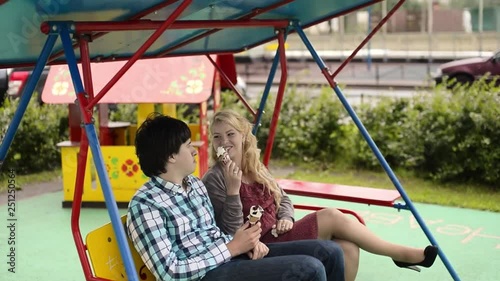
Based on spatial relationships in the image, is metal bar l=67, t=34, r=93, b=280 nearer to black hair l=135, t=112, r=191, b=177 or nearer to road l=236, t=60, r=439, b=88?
black hair l=135, t=112, r=191, b=177

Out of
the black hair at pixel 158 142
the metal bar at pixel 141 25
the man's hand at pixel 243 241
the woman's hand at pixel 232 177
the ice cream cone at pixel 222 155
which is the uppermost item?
the metal bar at pixel 141 25

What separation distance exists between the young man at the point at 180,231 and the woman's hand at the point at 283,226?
49 centimetres

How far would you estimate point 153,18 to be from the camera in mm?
3191

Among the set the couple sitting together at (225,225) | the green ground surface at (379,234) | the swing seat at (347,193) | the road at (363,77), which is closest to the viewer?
the couple sitting together at (225,225)

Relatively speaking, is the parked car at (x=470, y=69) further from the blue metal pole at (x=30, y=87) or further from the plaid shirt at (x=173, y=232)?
the blue metal pole at (x=30, y=87)

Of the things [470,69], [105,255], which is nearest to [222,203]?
[105,255]

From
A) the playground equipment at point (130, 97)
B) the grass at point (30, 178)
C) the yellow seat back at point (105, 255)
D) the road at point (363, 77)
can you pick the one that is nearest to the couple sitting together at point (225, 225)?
the yellow seat back at point (105, 255)

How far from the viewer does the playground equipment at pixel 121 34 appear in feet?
8.47

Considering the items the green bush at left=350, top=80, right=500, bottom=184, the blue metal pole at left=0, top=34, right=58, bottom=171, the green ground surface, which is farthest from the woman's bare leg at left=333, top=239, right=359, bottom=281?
the green bush at left=350, top=80, right=500, bottom=184

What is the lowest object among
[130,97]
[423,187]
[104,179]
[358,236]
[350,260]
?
[423,187]

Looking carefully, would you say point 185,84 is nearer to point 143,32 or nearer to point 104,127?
point 104,127

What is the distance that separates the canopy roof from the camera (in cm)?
263

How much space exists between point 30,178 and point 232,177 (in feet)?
16.3

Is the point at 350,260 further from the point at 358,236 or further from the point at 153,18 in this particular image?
the point at 153,18
